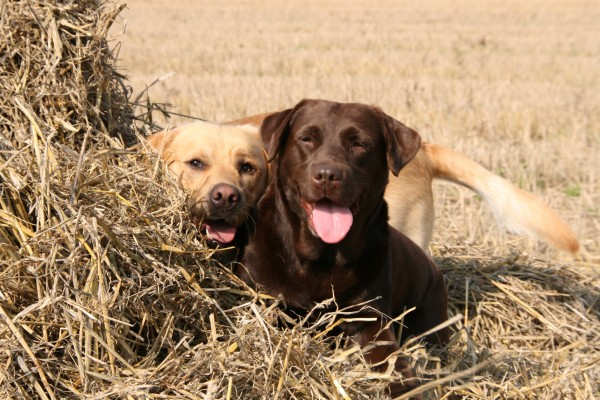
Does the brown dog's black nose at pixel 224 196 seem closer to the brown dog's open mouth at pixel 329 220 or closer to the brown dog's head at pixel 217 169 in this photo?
the brown dog's head at pixel 217 169

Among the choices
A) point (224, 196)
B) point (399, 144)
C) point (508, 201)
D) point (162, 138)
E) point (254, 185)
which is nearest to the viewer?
point (224, 196)

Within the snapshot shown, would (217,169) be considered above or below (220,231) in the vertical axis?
above

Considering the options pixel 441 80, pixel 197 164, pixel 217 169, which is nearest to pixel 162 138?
pixel 197 164

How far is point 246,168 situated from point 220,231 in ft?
2.15

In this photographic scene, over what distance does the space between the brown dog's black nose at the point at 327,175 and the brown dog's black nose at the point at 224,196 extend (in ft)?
1.58

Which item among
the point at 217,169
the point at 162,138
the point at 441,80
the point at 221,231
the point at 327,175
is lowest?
the point at 441,80

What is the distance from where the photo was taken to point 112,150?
364 cm

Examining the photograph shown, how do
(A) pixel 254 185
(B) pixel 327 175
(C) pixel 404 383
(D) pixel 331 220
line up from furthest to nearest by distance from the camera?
(A) pixel 254 185 < (D) pixel 331 220 < (B) pixel 327 175 < (C) pixel 404 383

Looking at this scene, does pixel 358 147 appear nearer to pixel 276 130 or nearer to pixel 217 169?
pixel 276 130

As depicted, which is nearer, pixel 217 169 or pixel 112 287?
pixel 112 287

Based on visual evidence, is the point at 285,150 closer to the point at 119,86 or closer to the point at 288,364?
the point at 119,86

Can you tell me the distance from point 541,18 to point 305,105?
27.7 metres

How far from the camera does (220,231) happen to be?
3.88 meters

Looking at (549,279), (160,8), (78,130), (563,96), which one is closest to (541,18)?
(160,8)
